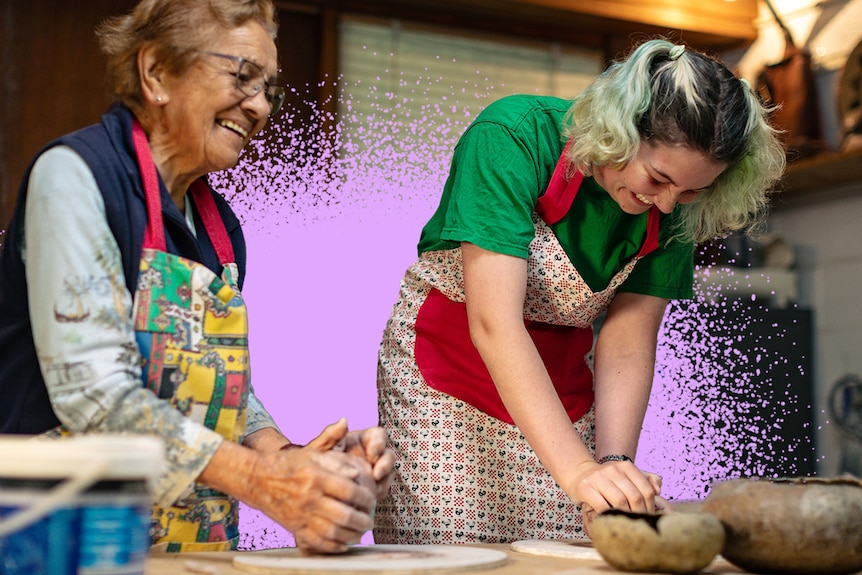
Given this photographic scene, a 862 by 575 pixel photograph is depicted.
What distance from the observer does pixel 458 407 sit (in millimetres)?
1416

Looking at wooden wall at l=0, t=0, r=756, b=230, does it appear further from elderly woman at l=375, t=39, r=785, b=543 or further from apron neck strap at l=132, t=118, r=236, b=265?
apron neck strap at l=132, t=118, r=236, b=265

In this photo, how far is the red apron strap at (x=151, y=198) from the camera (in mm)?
1045

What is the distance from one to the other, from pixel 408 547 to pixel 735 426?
1206 mm

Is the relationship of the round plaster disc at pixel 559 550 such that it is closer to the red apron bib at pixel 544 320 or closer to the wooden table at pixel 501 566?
the wooden table at pixel 501 566

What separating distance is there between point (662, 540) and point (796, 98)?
7.99 ft

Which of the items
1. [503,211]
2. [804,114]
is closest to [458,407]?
[503,211]

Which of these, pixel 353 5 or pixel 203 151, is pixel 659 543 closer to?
pixel 203 151

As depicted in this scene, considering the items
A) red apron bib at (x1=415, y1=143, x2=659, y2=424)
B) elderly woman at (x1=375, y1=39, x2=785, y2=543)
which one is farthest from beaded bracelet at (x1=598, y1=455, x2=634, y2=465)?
red apron bib at (x1=415, y1=143, x2=659, y2=424)

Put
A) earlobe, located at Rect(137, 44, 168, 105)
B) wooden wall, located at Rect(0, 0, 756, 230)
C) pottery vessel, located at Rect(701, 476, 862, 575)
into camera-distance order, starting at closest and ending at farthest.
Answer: pottery vessel, located at Rect(701, 476, 862, 575) < earlobe, located at Rect(137, 44, 168, 105) < wooden wall, located at Rect(0, 0, 756, 230)

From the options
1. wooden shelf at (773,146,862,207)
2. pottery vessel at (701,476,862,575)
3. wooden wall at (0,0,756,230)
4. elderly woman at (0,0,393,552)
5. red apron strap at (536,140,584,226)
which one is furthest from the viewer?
wooden shelf at (773,146,862,207)

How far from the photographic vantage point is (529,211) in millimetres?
1298

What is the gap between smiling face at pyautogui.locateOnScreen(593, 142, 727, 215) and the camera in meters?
1.26

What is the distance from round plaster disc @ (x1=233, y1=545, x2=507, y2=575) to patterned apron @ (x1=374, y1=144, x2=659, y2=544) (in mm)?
355

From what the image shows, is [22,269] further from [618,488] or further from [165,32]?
[618,488]
